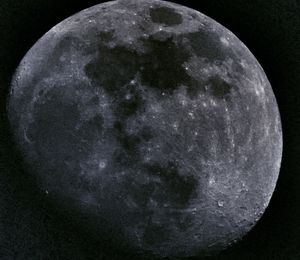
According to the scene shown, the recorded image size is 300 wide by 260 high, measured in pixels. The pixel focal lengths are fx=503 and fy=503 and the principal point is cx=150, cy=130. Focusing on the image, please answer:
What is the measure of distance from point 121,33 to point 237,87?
1.64ft

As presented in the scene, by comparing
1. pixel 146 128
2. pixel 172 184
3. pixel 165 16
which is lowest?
pixel 172 184

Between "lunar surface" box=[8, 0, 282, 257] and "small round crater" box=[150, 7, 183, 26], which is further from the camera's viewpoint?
"small round crater" box=[150, 7, 183, 26]

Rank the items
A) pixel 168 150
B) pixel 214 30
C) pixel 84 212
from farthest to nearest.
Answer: pixel 214 30 → pixel 84 212 → pixel 168 150

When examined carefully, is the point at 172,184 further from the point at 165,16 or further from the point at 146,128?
the point at 165,16

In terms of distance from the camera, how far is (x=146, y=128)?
1.84 m

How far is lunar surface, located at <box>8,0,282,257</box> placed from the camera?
6.05ft

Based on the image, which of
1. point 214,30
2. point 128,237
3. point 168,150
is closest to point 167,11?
point 214,30

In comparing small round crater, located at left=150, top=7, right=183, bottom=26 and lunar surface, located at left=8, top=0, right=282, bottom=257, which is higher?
small round crater, located at left=150, top=7, right=183, bottom=26

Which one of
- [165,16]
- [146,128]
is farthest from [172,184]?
[165,16]

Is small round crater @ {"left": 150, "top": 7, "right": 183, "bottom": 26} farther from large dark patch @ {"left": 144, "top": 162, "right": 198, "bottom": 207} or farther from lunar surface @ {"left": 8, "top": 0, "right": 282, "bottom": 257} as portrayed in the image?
large dark patch @ {"left": 144, "top": 162, "right": 198, "bottom": 207}

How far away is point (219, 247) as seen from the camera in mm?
2168

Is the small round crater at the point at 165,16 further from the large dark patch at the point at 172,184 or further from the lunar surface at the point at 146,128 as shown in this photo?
the large dark patch at the point at 172,184

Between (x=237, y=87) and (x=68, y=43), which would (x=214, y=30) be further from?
(x=68, y=43)

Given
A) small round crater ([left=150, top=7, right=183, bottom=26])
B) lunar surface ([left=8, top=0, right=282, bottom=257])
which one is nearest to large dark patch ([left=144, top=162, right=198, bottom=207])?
lunar surface ([left=8, top=0, right=282, bottom=257])
